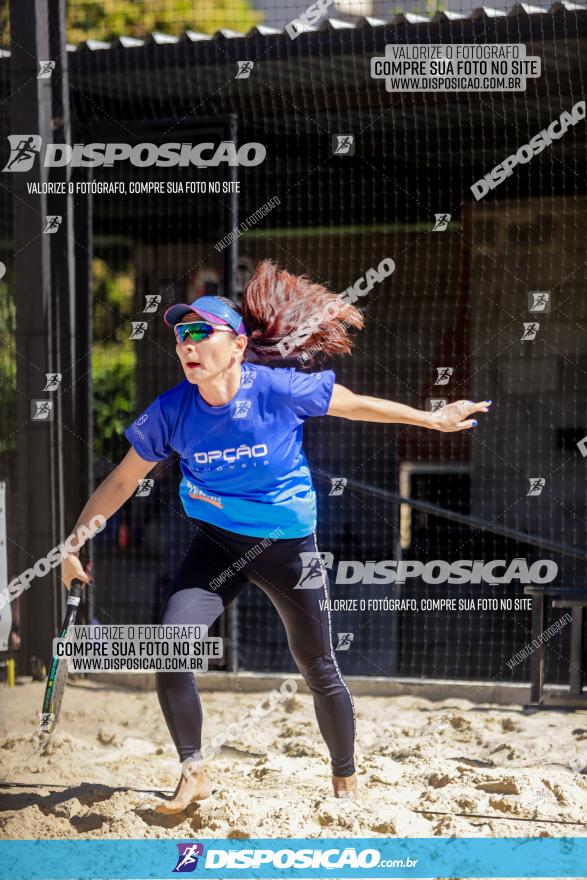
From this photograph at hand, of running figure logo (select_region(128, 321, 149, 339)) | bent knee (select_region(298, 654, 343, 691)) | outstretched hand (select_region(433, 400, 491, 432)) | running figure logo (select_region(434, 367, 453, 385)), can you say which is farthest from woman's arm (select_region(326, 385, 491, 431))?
running figure logo (select_region(434, 367, 453, 385))

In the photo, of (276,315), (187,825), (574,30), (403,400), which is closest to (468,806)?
(187,825)

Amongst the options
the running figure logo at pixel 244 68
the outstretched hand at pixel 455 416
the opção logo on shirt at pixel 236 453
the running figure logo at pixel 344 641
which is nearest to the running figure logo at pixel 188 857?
the opção logo on shirt at pixel 236 453

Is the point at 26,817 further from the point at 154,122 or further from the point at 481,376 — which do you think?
the point at 481,376

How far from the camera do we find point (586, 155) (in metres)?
6.16

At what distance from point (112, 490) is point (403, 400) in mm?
3209

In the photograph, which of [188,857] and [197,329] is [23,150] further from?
[188,857]

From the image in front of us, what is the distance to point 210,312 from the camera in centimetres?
381

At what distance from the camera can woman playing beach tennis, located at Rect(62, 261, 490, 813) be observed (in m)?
3.85

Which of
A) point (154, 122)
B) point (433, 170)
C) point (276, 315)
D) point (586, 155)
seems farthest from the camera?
point (433, 170)

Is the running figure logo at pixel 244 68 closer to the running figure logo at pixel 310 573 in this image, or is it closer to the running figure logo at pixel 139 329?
the running figure logo at pixel 139 329

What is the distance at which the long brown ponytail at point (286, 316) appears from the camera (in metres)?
4.15

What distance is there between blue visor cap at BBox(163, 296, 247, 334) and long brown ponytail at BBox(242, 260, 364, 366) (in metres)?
0.26

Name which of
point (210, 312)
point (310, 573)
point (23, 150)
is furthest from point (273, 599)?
point (23, 150)

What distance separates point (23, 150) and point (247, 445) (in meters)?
2.64
